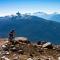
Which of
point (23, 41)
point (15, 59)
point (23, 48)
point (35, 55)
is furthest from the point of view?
point (23, 41)

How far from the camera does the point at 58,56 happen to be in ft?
50.6

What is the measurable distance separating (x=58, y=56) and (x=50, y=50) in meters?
1.65

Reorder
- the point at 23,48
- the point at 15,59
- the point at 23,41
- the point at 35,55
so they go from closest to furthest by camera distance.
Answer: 1. the point at 15,59
2. the point at 35,55
3. the point at 23,48
4. the point at 23,41

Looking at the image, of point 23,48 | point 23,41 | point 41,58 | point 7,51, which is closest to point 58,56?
point 41,58

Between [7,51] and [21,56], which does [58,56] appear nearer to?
[21,56]

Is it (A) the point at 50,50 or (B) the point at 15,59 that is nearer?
(B) the point at 15,59

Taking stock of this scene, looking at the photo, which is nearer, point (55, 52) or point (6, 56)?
point (6, 56)

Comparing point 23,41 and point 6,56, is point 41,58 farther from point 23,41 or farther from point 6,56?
point 23,41

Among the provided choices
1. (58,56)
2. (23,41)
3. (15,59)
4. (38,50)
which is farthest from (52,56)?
(23,41)

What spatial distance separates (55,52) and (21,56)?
3207 mm

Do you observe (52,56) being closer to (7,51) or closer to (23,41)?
(7,51)

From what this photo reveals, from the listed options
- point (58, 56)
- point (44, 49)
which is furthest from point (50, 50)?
point (58, 56)

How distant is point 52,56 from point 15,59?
9.79 feet

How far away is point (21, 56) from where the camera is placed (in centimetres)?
1465
